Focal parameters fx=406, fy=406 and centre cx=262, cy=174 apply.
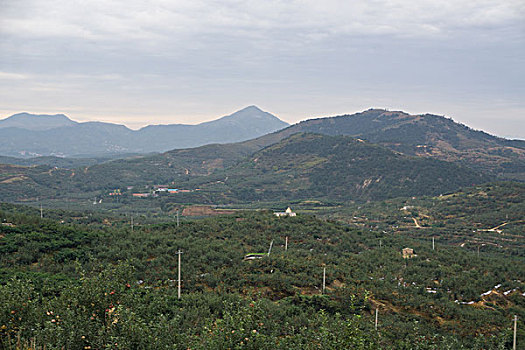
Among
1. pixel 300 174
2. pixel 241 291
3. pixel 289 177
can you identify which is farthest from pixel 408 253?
pixel 300 174

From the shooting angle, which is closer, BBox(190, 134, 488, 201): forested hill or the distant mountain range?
the distant mountain range

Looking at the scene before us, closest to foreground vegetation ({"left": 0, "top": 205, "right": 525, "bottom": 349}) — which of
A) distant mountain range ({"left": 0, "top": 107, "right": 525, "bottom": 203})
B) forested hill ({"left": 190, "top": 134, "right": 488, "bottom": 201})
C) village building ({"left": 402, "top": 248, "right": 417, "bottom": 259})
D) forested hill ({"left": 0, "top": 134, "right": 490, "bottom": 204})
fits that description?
village building ({"left": 402, "top": 248, "right": 417, "bottom": 259})

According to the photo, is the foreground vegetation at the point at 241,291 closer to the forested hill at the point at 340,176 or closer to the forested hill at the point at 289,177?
the forested hill at the point at 289,177

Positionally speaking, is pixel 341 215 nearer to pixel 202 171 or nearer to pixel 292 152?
pixel 292 152

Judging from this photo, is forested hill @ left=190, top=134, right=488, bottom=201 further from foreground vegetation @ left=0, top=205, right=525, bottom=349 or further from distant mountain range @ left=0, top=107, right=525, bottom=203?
foreground vegetation @ left=0, top=205, right=525, bottom=349

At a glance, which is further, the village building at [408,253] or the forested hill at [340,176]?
the forested hill at [340,176]

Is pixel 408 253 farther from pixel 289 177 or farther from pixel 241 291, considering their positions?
pixel 289 177

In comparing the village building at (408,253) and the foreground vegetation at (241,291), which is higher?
the foreground vegetation at (241,291)

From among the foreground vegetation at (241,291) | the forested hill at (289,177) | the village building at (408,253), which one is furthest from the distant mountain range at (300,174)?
the foreground vegetation at (241,291)

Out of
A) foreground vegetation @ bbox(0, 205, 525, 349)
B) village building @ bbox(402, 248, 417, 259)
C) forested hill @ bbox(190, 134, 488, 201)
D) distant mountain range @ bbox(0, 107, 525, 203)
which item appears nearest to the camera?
foreground vegetation @ bbox(0, 205, 525, 349)

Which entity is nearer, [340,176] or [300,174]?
[340,176]

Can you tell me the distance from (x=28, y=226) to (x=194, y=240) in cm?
1150

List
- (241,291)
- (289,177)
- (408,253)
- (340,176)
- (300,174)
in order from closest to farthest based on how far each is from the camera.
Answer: (241,291), (408,253), (340,176), (289,177), (300,174)

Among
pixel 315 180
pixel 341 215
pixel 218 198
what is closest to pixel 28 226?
pixel 341 215
